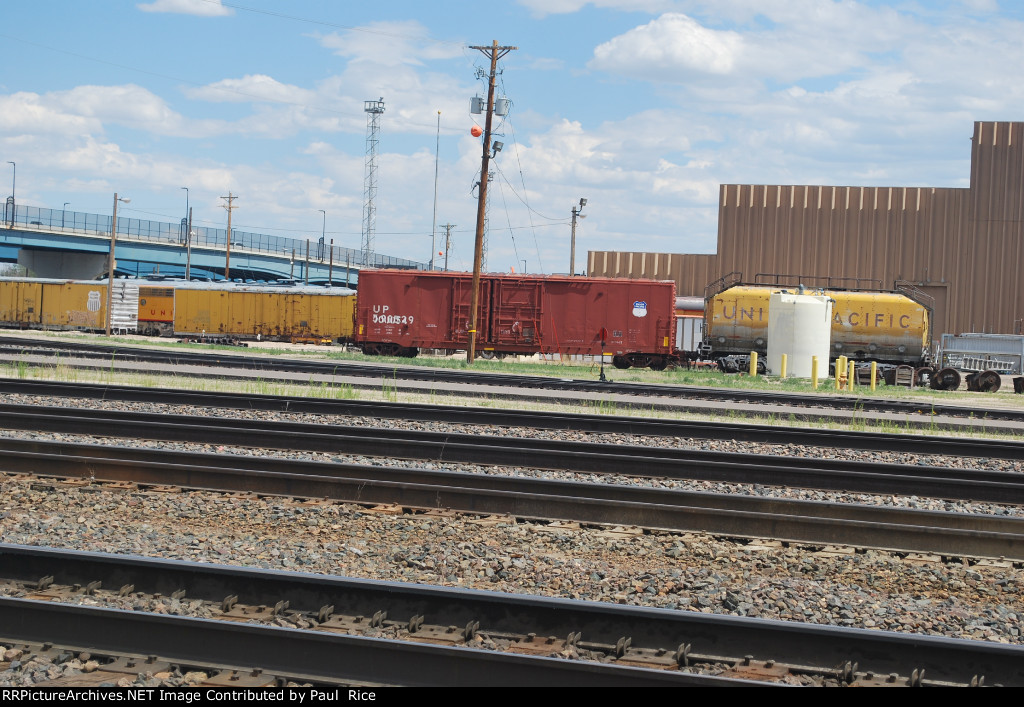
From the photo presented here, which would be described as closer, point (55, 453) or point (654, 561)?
point (654, 561)

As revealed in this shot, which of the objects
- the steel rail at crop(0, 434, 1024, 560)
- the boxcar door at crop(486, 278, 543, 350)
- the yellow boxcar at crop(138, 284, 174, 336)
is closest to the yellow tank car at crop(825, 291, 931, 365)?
the boxcar door at crop(486, 278, 543, 350)

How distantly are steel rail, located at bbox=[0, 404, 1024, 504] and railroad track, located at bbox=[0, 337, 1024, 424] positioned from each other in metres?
7.38

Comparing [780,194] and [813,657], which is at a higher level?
[780,194]

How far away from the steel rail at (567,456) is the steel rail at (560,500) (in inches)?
86.2

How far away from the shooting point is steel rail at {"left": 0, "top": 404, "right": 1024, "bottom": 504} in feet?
36.7

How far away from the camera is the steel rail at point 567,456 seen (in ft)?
36.7

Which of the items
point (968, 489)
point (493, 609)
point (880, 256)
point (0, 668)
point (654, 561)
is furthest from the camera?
point (880, 256)

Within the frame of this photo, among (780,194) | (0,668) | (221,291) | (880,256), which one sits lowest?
(0,668)

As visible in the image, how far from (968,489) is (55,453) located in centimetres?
1090

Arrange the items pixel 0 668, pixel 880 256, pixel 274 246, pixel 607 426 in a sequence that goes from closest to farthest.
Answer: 1. pixel 0 668
2. pixel 607 426
3. pixel 880 256
4. pixel 274 246

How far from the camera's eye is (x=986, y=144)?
50.2 meters

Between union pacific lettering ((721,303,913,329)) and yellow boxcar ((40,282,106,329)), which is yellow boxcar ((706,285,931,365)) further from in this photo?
yellow boxcar ((40,282,106,329))
